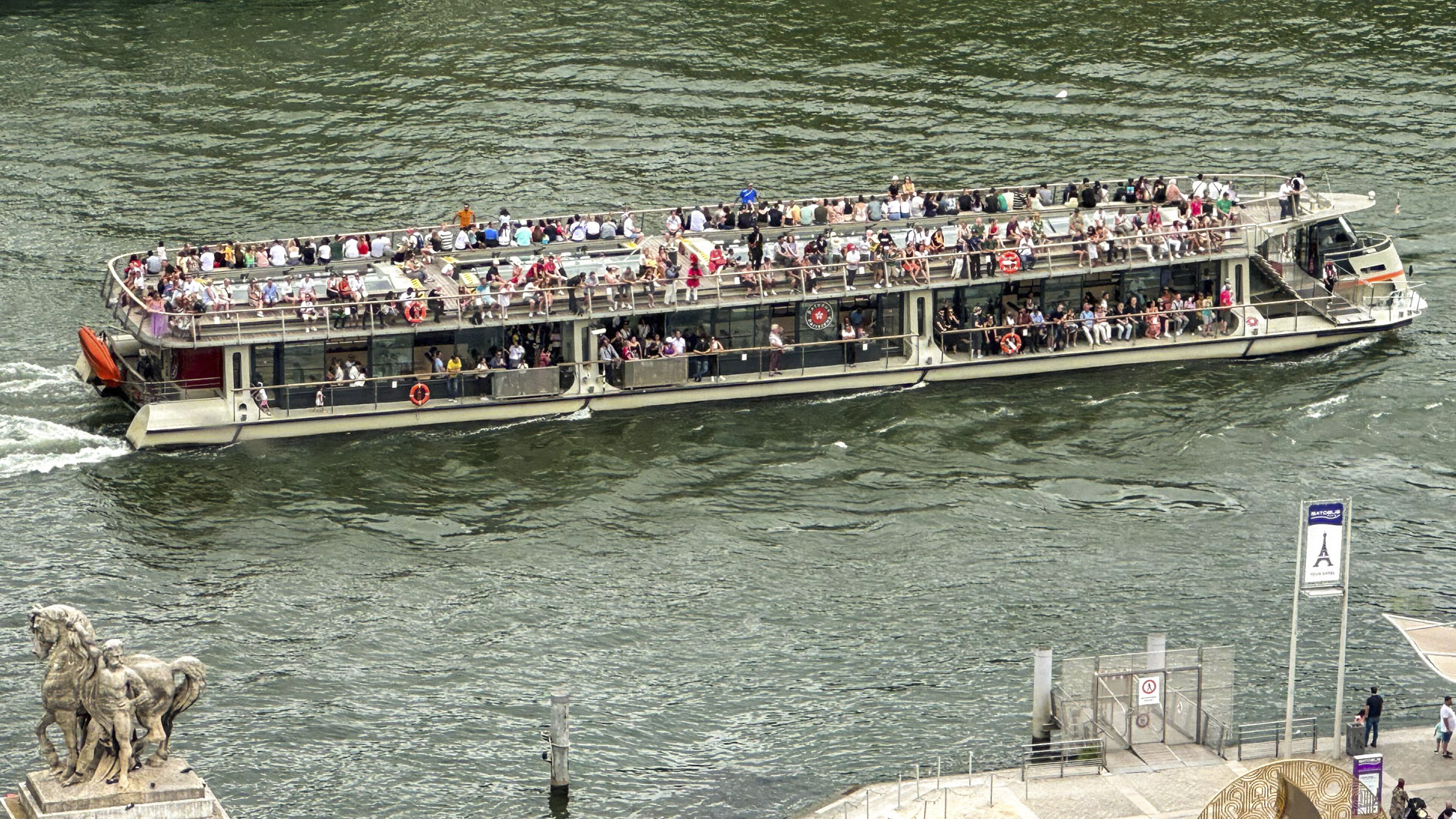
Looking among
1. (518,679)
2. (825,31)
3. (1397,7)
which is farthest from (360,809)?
(1397,7)

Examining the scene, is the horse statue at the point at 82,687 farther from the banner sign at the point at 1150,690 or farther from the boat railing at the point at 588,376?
the boat railing at the point at 588,376

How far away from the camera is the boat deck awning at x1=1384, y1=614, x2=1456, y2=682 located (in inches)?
2232

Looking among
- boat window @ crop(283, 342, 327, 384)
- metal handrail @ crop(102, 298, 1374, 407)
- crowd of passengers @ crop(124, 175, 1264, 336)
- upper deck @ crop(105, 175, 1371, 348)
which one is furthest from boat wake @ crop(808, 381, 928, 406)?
boat window @ crop(283, 342, 327, 384)

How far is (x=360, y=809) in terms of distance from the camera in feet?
196

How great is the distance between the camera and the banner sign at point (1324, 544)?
57500mm

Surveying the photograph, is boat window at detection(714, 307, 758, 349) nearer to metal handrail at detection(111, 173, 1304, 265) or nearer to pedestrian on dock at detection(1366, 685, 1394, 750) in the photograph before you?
metal handrail at detection(111, 173, 1304, 265)

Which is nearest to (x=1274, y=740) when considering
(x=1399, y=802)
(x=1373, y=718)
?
(x=1373, y=718)

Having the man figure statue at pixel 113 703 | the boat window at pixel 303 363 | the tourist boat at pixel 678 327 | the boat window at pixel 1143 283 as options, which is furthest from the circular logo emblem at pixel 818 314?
the man figure statue at pixel 113 703

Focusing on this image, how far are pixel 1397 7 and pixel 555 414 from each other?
5670 centimetres

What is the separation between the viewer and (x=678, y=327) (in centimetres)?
8569

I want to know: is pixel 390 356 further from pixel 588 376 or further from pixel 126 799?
pixel 126 799

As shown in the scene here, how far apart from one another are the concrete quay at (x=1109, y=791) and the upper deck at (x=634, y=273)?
93.7 ft

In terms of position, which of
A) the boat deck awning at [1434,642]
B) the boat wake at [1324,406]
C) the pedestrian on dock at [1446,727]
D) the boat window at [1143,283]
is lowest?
the pedestrian on dock at [1446,727]

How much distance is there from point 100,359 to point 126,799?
34085mm
